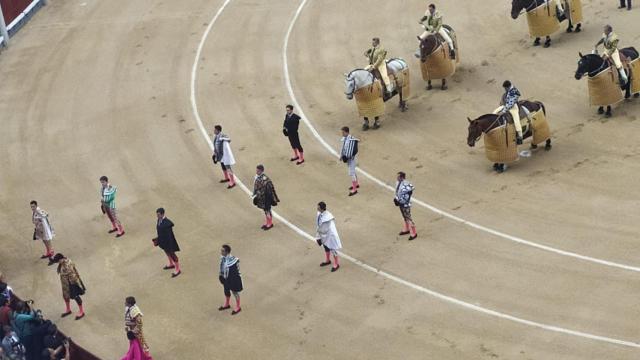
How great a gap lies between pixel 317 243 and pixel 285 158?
5977 mm

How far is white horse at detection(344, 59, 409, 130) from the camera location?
36.2 meters

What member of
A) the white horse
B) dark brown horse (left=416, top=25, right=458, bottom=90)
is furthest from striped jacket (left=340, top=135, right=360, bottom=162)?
dark brown horse (left=416, top=25, right=458, bottom=90)

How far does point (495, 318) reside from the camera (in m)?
26.7

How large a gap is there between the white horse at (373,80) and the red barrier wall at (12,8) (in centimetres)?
1638

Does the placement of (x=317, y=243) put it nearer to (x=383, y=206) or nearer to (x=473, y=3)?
(x=383, y=206)

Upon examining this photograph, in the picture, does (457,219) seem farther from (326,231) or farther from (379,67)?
(379,67)

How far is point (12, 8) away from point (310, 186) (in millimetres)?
19133

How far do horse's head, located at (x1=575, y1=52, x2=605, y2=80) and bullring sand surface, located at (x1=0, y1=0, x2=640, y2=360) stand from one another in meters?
1.32

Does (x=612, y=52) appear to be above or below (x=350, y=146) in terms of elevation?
below

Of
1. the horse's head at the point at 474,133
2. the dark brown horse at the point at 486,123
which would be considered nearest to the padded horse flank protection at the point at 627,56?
the dark brown horse at the point at 486,123

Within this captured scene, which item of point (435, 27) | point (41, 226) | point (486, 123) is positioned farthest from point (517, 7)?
point (41, 226)

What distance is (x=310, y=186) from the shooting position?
112 feet

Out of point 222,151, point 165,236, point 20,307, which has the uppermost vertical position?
point 20,307

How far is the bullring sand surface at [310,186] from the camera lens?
2731cm
